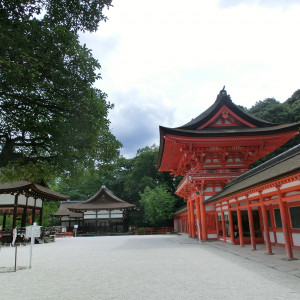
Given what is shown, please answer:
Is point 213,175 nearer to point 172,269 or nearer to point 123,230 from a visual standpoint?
point 172,269

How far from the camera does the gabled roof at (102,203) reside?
31073mm

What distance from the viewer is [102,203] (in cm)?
3272

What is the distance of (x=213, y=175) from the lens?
576 inches

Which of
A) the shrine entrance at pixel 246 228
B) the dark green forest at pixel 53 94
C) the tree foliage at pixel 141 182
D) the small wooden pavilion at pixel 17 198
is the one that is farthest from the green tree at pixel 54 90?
the tree foliage at pixel 141 182

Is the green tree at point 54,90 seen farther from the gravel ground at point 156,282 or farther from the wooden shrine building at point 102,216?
the wooden shrine building at point 102,216

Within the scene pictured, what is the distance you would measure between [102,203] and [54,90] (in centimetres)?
2790

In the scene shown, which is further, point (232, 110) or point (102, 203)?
point (102, 203)

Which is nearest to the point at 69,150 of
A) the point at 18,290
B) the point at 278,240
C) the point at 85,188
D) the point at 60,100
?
the point at 60,100

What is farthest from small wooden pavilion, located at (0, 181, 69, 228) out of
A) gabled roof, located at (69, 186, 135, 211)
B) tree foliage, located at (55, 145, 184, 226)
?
tree foliage, located at (55, 145, 184, 226)

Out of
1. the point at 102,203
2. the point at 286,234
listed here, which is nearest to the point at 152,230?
the point at 102,203

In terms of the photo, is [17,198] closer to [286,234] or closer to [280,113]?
[286,234]

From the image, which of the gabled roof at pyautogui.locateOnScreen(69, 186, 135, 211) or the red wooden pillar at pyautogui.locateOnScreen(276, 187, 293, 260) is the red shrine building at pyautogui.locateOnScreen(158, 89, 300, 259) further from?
the gabled roof at pyautogui.locateOnScreen(69, 186, 135, 211)

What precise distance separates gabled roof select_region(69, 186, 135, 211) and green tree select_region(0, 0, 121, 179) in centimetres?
2434

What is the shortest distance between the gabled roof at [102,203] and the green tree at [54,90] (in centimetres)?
2434
